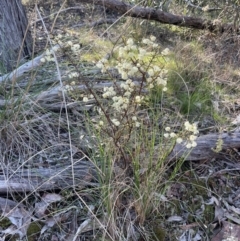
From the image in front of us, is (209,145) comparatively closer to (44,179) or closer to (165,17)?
(44,179)

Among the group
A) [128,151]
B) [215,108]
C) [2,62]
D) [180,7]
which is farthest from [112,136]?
[180,7]

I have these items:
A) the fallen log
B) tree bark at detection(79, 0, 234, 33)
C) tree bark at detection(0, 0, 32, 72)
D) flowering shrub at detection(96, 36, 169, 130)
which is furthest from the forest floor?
tree bark at detection(79, 0, 234, 33)

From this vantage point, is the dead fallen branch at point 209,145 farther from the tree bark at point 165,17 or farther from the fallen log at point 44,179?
the tree bark at point 165,17

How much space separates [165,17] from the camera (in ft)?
12.1

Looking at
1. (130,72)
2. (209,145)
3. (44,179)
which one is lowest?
(209,145)

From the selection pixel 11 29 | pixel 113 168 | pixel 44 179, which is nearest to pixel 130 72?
pixel 113 168

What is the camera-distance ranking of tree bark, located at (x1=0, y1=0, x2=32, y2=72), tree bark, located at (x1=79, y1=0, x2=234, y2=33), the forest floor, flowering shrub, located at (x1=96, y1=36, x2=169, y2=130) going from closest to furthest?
flowering shrub, located at (x1=96, y1=36, x2=169, y2=130)
the forest floor
tree bark, located at (x1=0, y1=0, x2=32, y2=72)
tree bark, located at (x1=79, y1=0, x2=234, y2=33)

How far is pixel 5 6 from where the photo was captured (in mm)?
3084

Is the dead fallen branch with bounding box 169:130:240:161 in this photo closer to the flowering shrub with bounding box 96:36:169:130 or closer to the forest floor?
the forest floor

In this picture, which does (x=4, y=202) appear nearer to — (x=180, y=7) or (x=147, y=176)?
(x=147, y=176)

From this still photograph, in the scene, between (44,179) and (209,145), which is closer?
(44,179)

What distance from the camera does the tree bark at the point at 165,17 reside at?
11.9 ft

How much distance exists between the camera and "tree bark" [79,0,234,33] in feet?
11.9

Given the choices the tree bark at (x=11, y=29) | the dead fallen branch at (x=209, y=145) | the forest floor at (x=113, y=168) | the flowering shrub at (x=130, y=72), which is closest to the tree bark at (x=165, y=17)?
the tree bark at (x=11, y=29)
